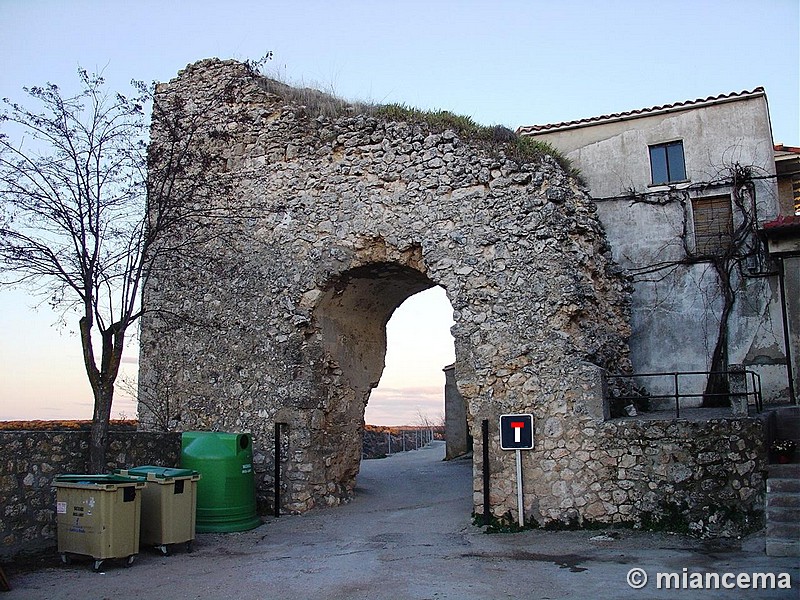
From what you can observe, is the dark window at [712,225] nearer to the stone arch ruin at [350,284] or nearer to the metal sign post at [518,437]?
the stone arch ruin at [350,284]

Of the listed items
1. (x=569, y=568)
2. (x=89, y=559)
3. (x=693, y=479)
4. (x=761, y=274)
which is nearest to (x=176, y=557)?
(x=89, y=559)

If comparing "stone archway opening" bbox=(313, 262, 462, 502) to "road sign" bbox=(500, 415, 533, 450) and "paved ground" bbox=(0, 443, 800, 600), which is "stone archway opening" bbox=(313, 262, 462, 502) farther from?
"road sign" bbox=(500, 415, 533, 450)

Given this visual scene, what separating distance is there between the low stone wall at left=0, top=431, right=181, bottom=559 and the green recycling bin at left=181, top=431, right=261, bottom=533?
1.53 metres

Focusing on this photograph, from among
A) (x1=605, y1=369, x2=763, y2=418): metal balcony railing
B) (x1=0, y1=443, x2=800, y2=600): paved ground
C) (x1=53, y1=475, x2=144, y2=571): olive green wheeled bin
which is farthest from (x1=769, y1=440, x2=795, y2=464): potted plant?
(x1=53, y1=475, x2=144, y2=571): olive green wheeled bin

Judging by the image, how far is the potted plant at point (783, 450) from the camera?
29.0 feet

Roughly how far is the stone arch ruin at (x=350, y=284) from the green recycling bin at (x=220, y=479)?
114cm

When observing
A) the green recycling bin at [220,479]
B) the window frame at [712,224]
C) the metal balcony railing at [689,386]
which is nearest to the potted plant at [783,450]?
the metal balcony railing at [689,386]

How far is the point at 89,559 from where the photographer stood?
8117 mm

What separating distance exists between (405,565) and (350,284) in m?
5.16

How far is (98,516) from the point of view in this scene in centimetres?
757

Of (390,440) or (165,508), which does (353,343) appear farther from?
(390,440)

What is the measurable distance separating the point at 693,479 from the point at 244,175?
831 cm

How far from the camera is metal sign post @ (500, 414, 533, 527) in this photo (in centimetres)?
960

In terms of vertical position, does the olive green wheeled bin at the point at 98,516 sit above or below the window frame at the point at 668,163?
below
